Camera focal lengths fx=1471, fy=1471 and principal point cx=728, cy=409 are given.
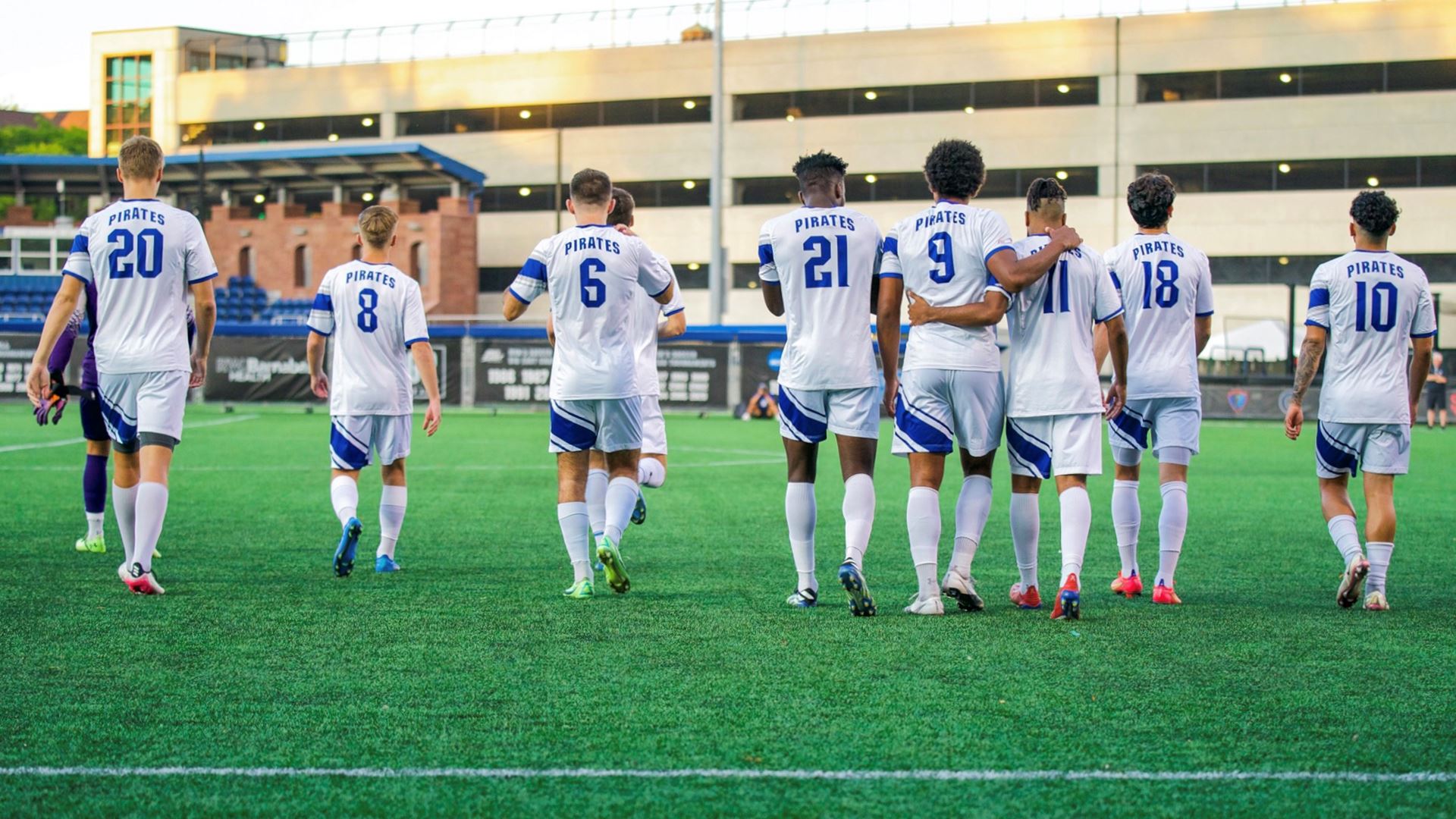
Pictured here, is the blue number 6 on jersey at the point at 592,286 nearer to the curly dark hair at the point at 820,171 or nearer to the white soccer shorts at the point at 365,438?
the curly dark hair at the point at 820,171

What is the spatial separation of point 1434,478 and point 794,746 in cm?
1400

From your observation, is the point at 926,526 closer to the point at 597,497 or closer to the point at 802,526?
the point at 802,526

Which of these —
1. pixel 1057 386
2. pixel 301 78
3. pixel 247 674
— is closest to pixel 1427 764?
pixel 1057 386

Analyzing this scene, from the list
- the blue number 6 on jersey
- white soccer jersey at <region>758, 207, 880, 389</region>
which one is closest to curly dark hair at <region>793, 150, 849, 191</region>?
white soccer jersey at <region>758, 207, 880, 389</region>

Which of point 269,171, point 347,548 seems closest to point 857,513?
point 347,548

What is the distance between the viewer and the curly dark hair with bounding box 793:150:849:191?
667 centimetres

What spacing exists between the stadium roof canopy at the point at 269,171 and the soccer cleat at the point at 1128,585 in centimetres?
4385

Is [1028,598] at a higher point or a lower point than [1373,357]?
lower

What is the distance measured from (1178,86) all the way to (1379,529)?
4662 centimetres

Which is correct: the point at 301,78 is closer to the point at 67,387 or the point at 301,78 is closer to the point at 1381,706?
the point at 67,387

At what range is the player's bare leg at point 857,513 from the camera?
6434mm

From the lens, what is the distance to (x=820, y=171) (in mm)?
6676

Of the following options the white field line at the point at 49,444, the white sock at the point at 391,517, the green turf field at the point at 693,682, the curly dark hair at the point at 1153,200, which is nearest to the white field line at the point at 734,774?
the green turf field at the point at 693,682

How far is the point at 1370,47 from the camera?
1896 inches
